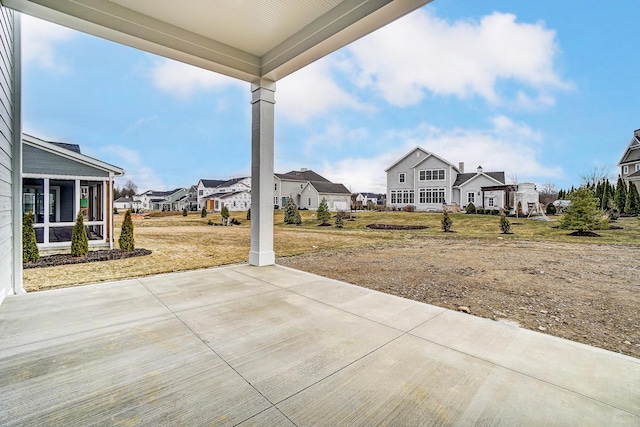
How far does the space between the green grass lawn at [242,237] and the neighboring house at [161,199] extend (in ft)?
0.71

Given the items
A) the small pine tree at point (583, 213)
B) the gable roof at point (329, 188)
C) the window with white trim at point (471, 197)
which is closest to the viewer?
the small pine tree at point (583, 213)

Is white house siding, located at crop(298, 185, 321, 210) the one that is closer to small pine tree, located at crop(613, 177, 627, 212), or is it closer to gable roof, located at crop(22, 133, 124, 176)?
gable roof, located at crop(22, 133, 124, 176)

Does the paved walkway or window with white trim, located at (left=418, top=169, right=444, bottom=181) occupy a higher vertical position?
window with white trim, located at (left=418, top=169, right=444, bottom=181)

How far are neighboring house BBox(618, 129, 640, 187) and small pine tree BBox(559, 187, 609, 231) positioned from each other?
0.36 meters

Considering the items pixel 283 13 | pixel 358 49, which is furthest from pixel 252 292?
pixel 358 49

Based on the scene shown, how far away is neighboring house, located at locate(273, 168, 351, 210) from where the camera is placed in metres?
8.14

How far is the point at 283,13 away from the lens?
276cm

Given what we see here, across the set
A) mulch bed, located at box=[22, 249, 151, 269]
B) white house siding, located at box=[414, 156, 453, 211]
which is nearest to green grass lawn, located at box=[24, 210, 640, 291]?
mulch bed, located at box=[22, 249, 151, 269]

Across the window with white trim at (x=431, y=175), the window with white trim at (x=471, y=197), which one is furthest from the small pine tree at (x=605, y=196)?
the window with white trim at (x=431, y=175)

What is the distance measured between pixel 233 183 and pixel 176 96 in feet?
7.06

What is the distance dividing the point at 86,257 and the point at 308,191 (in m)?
6.18

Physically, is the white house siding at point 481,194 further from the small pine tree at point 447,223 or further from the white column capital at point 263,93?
the white column capital at point 263,93

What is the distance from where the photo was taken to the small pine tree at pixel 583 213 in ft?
11.0

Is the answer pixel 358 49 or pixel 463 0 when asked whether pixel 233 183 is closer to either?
pixel 358 49
